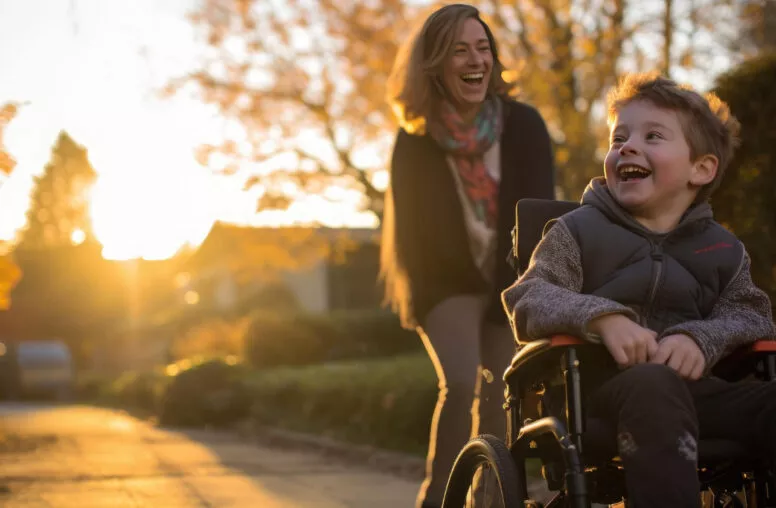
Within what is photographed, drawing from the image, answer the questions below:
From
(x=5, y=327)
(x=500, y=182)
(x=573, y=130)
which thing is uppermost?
(x=573, y=130)

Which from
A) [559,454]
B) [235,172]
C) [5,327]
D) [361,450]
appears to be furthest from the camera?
[5,327]

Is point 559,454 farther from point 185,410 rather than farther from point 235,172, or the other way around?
point 235,172

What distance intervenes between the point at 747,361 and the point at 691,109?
0.66 m

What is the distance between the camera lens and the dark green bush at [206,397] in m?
13.6

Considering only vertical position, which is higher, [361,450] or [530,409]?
[530,409]

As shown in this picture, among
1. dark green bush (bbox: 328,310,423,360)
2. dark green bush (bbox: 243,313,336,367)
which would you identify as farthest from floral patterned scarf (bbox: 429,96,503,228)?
dark green bush (bbox: 328,310,423,360)

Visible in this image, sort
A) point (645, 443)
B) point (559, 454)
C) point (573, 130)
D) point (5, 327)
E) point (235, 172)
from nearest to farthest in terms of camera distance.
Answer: point (645, 443)
point (559, 454)
point (573, 130)
point (235, 172)
point (5, 327)

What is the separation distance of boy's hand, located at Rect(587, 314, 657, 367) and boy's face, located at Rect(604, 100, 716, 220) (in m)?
0.42

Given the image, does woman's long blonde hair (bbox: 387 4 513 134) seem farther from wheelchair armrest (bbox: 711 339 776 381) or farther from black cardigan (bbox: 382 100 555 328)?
wheelchair armrest (bbox: 711 339 776 381)

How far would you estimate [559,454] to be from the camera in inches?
117

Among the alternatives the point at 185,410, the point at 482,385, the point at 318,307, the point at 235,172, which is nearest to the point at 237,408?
the point at 185,410

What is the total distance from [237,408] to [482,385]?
9787 millimetres

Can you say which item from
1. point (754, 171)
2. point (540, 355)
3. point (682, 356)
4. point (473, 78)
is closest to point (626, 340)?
point (682, 356)

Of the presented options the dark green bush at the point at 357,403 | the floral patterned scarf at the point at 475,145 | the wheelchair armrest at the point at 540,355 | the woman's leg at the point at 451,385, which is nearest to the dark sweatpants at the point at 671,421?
the wheelchair armrest at the point at 540,355
